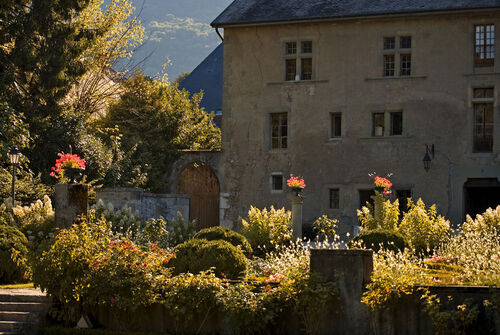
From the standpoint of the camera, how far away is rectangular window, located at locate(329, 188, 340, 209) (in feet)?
97.3

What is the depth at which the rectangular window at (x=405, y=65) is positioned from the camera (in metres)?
29.2

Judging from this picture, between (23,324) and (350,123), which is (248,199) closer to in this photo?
(350,123)

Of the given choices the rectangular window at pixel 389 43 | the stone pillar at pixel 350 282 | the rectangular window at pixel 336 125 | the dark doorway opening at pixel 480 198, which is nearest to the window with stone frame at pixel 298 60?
the rectangular window at pixel 336 125

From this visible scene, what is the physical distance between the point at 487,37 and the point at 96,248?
18306mm

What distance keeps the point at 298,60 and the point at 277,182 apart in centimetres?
447

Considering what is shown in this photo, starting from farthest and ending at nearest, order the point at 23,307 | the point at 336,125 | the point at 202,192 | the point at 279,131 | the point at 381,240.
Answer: the point at 202,192 < the point at 279,131 < the point at 336,125 < the point at 381,240 < the point at 23,307

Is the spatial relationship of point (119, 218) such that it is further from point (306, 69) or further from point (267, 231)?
point (306, 69)

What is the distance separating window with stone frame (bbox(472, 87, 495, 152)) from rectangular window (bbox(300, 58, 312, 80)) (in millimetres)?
5861

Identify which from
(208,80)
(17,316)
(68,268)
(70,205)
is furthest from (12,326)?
(208,80)

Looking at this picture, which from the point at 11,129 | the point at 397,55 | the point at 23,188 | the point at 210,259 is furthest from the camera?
the point at 397,55

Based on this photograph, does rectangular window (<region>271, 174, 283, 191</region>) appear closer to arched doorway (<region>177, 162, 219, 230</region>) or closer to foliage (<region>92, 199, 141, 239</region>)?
arched doorway (<region>177, 162, 219, 230</region>)

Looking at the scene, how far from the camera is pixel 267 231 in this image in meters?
21.0

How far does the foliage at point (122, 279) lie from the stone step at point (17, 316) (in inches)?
40.2

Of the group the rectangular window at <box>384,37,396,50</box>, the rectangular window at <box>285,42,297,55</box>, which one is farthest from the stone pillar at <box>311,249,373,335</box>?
the rectangular window at <box>285,42,297,55</box>
